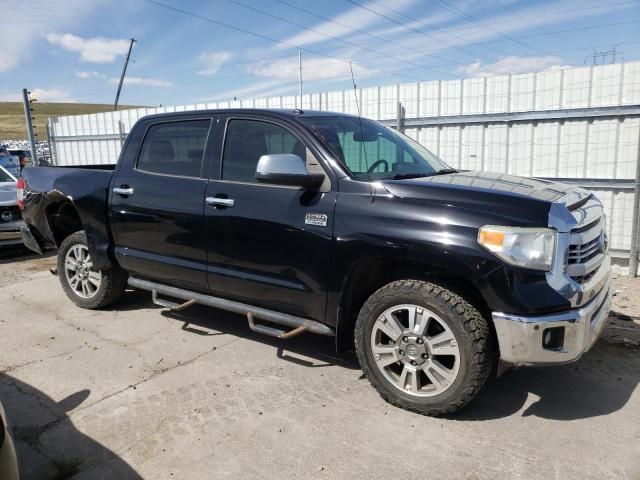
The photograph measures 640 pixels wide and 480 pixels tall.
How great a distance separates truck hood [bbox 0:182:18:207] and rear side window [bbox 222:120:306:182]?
6.00m

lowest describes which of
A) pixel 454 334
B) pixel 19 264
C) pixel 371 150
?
pixel 19 264

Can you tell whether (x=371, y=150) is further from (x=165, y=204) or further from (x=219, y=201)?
(x=165, y=204)

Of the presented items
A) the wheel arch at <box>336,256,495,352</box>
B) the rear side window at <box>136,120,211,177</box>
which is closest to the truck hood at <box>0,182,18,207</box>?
the rear side window at <box>136,120,211,177</box>

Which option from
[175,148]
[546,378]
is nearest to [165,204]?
[175,148]

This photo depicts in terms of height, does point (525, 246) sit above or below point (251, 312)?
above

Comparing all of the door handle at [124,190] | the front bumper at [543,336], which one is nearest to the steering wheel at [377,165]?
the front bumper at [543,336]

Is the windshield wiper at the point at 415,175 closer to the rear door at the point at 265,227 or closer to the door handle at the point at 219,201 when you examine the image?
the rear door at the point at 265,227

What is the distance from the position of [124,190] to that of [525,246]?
345 cm

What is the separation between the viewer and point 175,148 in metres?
4.53

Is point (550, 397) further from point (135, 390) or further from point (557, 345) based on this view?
point (135, 390)

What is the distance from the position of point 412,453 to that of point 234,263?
1900 millimetres

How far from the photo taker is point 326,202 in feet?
11.4

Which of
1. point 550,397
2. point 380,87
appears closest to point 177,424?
point 550,397

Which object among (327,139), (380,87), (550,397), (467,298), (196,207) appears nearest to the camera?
(467,298)
